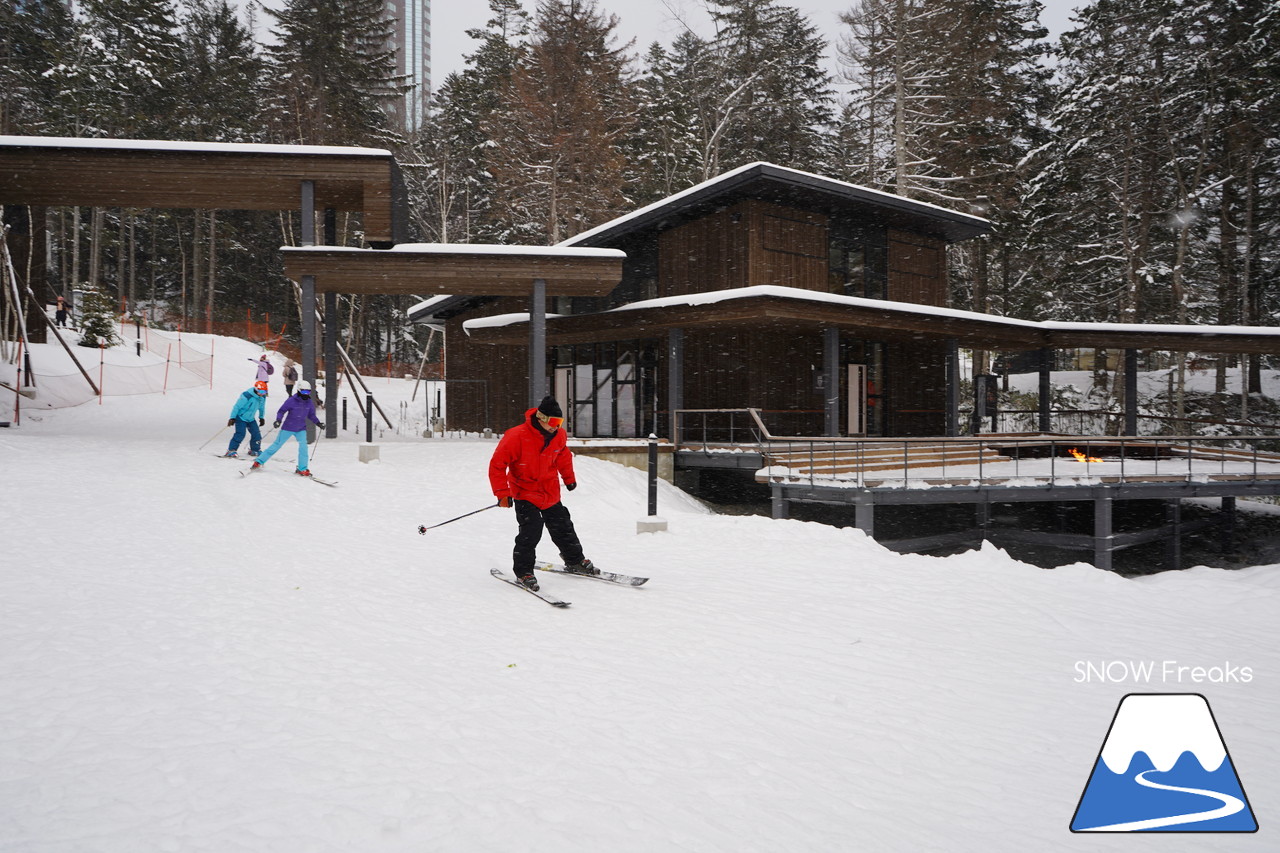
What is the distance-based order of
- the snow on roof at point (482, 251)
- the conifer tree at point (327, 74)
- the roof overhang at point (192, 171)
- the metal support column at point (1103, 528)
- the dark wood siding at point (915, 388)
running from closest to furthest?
the metal support column at point (1103, 528)
the roof overhang at point (192, 171)
the snow on roof at point (482, 251)
the dark wood siding at point (915, 388)
the conifer tree at point (327, 74)

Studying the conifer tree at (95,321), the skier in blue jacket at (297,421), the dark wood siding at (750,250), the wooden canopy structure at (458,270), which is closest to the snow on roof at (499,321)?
the dark wood siding at (750,250)

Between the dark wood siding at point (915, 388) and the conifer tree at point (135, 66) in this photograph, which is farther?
the conifer tree at point (135, 66)

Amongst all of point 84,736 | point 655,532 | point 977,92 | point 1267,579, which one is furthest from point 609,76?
point 84,736

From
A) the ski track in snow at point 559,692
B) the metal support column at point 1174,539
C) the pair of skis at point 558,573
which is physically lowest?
the metal support column at point 1174,539

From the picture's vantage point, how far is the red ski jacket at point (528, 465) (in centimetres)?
682

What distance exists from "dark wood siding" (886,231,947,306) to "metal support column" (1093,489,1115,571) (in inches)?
368

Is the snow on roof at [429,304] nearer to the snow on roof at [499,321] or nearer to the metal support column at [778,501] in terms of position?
the snow on roof at [499,321]

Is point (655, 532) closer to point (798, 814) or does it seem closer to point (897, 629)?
point (897, 629)

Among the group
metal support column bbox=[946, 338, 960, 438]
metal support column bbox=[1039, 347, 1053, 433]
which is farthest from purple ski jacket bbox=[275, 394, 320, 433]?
metal support column bbox=[1039, 347, 1053, 433]

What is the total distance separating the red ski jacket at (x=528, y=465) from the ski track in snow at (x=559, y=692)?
0.97 metres

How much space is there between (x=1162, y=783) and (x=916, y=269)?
2065 cm

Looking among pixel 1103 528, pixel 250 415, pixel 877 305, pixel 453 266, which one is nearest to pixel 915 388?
pixel 877 305

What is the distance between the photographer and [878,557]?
29.4ft

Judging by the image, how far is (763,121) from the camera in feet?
117
